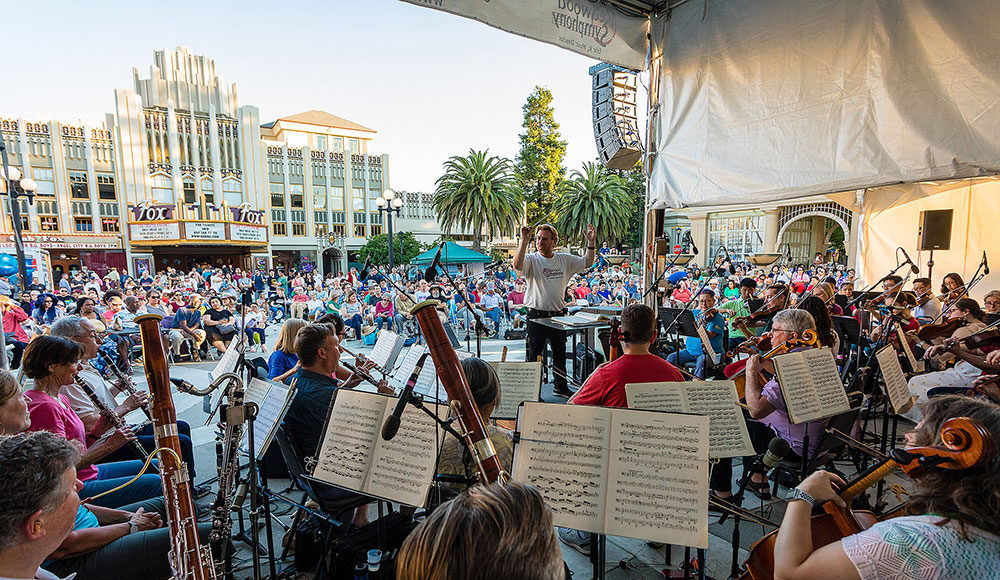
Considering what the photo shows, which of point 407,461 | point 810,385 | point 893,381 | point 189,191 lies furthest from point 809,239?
point 189,191

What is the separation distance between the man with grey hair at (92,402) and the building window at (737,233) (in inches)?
971

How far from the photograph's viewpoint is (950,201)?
26.9ft

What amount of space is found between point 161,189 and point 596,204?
106ft

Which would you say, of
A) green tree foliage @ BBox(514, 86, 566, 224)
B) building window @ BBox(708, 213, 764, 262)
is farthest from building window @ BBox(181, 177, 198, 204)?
building window @ BBox(708, 213, 764, 262)

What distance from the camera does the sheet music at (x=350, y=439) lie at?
6.63ft

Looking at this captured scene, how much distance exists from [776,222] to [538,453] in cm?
2571

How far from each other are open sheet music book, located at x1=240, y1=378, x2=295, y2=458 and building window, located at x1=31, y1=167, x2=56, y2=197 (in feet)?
139

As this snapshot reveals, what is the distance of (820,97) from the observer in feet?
11.9

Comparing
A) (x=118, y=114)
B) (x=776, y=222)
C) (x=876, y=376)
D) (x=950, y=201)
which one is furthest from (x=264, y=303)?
(x=118, y=114)

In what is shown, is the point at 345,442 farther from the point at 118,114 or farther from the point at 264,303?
the point at 118,114

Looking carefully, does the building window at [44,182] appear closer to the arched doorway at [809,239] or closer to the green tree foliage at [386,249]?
the green tree foliage at [386,249]

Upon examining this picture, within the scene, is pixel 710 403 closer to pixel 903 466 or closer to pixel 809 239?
pixel 903 466

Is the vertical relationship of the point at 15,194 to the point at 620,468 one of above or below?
above

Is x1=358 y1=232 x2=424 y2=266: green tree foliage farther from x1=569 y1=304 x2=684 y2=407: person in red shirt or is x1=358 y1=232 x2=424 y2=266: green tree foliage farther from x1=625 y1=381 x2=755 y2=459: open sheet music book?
x1=625 y1=381 x2=755 y2=459: open sheet music book
